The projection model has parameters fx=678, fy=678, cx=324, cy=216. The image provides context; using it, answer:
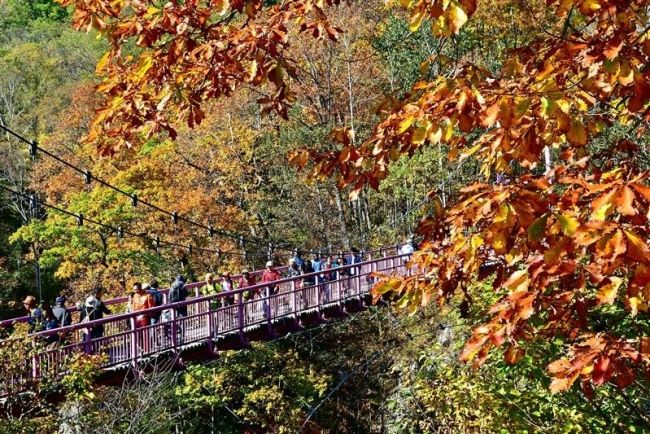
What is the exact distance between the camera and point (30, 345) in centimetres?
815

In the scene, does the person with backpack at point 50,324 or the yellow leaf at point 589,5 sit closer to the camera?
the yellow leaf at point 589,5

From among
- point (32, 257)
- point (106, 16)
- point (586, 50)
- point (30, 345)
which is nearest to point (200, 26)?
point (106, 16)

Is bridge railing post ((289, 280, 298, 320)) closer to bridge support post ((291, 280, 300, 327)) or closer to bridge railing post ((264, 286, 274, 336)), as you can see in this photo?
bridge support post ((291, 280, 300, 327))

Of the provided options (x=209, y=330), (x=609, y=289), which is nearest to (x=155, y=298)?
(x=209, y=330)

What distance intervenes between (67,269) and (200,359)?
1279cm

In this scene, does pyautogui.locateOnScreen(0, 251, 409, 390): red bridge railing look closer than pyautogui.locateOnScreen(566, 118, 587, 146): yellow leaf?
No

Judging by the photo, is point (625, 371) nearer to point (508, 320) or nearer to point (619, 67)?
point (508, 320)

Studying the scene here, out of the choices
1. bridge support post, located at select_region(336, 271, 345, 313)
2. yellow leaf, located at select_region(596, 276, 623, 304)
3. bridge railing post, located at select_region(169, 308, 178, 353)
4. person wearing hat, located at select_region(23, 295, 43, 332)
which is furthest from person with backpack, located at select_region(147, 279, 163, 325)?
yellow leaf, located at select_region(596, 276, 623, 304)

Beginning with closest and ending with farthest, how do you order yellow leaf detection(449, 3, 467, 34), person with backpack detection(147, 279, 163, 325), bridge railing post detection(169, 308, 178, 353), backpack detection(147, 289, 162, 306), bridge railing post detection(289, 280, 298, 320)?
yellow leaf detection(449, 3, 467, 34) → bridge railing post detection(169, 308, 178, 353) → person with backpack detection(147, 279, 163, 325) → backpack detection(147, 289, 162, 306) → bridge railing post detection(289, 280, 298, 320)

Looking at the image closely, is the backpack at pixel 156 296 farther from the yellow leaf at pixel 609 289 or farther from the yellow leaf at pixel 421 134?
the yellow leaf at pixel 609 289

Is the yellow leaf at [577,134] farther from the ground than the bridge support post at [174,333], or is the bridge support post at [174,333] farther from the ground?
the yellow leaf at [577,134]

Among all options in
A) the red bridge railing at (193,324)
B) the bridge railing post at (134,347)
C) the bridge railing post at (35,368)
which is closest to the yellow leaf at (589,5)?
the red bridge railing at (193,324)

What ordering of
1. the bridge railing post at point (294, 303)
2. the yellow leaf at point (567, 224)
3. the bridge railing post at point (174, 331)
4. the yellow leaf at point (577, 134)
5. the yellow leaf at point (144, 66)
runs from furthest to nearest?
the bridge railing post at point (294, 303), the bridge railing post at point (174, 331), the yellow leaf at point (144, 66), the yellow leaf at point (577, 134), the yellow leaf at point (567, 224)

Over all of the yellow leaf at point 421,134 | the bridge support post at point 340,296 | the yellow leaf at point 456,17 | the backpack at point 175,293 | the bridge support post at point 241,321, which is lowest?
the bridge support post at point 340,296
